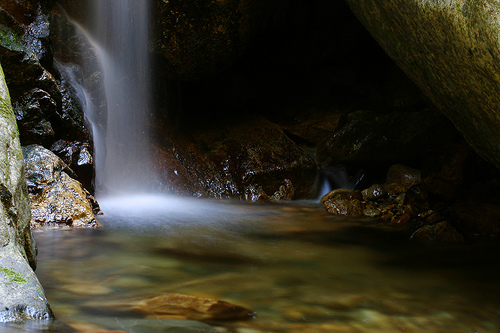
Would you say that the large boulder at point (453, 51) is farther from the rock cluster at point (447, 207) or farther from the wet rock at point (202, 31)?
the wet rock at point (202, 31)

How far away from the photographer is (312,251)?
14.2 feet

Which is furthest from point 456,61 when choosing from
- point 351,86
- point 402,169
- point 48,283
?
point 351,86

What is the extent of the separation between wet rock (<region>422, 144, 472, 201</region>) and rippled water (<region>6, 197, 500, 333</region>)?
755 mm

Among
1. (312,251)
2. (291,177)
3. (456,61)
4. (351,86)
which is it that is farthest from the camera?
(351,86)

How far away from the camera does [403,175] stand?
805cm

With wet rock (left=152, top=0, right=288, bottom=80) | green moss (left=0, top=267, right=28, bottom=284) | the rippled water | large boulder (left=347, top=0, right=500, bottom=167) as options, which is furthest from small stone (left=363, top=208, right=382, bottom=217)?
green moss (left=0, top=267, right=28, bottom=284)

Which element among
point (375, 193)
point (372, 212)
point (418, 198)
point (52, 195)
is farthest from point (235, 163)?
point (52, 195)

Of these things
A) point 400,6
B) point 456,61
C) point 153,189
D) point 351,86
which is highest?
point 351,86

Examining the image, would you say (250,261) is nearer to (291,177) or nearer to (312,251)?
(312,251)

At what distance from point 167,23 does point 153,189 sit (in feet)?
9.36

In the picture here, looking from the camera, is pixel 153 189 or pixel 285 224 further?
pixel 153 189

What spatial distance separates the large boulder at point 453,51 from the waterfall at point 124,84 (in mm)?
4516

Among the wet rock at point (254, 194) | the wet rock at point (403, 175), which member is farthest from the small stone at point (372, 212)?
the wet rock at point (254, 194)

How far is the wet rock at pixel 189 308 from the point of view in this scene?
7.86 ft
